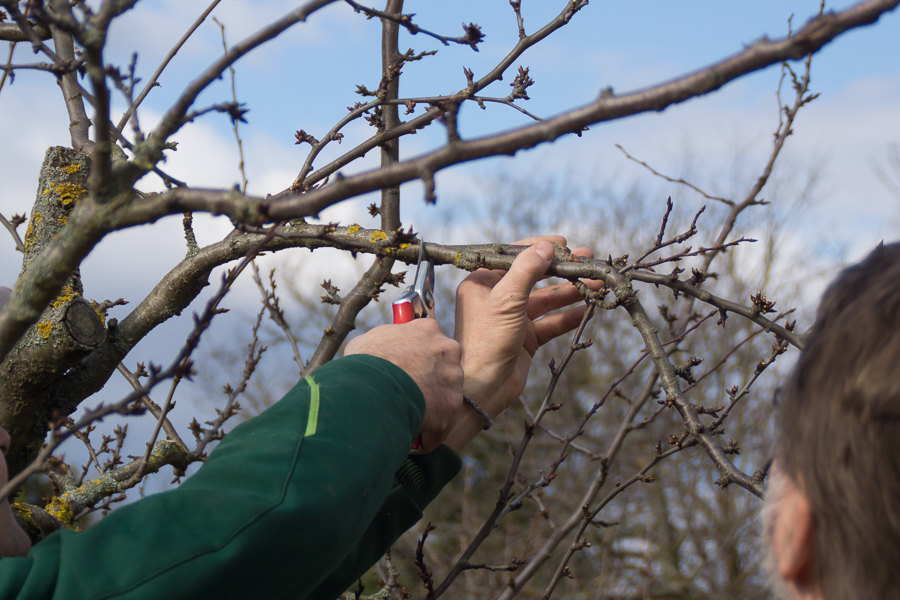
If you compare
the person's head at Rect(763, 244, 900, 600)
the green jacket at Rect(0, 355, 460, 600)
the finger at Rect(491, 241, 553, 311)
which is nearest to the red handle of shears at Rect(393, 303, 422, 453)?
the finger at Rect(491, 241, 553, 311)

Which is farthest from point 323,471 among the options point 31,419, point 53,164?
point 53,164

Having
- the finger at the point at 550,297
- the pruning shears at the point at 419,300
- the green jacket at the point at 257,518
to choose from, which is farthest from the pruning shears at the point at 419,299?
the green jacket at the point at 257,518

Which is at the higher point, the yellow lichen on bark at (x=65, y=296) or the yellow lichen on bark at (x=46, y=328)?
the yellow lichen on bark at (x=65, y=296)

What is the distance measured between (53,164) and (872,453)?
258 centimetres

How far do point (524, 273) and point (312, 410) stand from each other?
2.55ft

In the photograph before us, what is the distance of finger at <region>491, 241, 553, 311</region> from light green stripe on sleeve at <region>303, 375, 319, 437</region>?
2.19 ft

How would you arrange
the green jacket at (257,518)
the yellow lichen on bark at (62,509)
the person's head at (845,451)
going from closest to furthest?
the person's head at (845,451), the green jacket at (257,518), the yellow lichen on bark at (62,509)

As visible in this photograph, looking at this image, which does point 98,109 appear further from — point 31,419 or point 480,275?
point 31,419

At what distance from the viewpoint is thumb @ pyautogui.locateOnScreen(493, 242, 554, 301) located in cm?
168

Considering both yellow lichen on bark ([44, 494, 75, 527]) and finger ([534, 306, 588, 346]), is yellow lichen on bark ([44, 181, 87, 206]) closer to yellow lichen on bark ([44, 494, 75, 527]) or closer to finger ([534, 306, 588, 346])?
yellow lichen on bark ([44, 494, 75, 527])

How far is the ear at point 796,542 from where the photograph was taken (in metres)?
0.78

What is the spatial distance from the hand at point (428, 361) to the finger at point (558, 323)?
1.70ft

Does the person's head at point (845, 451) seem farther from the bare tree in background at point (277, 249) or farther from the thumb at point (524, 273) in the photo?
the thumb at point (524, 273)

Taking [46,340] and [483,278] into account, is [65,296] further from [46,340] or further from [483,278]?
[483,278]
